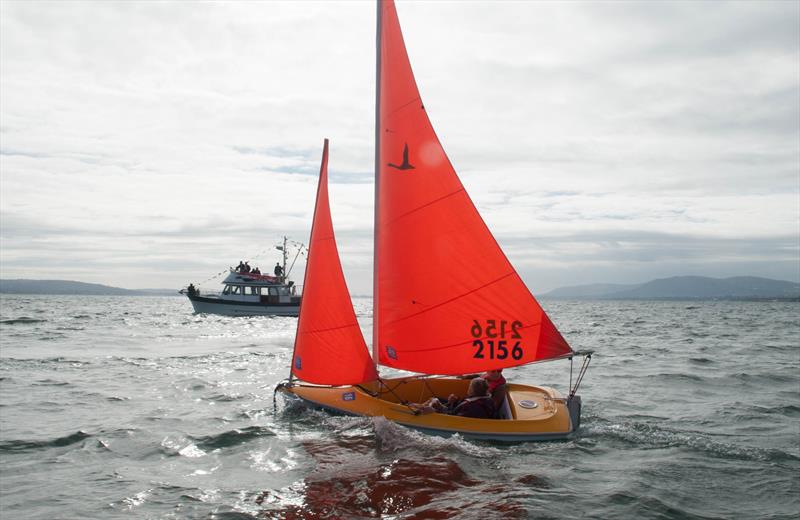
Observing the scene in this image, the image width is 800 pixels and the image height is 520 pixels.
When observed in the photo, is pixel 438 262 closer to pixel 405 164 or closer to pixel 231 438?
pixel 405 164

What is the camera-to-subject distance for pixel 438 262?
12.1 metres

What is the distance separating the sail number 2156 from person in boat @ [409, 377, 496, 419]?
0.83m

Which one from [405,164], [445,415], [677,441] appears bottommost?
[677,441]

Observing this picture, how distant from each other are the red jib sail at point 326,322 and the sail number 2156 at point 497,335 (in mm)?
2506

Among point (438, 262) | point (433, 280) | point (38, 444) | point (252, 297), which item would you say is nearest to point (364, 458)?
point (433, 280)

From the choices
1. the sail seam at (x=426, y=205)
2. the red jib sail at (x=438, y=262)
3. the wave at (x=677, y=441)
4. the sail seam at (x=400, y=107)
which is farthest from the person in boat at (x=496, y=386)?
the sail seam at (x=400, y=107)

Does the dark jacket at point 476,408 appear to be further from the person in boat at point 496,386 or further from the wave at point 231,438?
the wave at point 231,438

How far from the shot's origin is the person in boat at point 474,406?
12.2m

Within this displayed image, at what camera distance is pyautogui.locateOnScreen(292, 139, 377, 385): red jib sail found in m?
13.1

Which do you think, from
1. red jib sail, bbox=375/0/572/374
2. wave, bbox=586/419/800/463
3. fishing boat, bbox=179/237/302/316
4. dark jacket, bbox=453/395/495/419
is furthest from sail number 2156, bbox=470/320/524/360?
fishing boat, bbox=179/237/302/316

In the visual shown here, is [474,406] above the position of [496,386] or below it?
below

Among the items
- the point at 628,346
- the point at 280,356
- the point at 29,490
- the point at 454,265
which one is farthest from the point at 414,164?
the point at 628,346

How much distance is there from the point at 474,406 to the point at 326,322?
380cm

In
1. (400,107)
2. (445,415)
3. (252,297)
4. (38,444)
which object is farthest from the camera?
(252,297)
